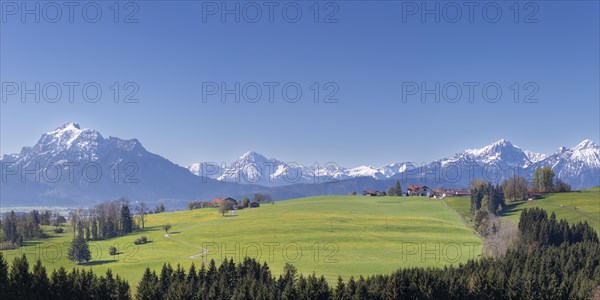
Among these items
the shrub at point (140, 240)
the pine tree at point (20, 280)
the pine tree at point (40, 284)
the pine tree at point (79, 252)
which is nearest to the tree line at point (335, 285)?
the pine tree at point (20, 280)

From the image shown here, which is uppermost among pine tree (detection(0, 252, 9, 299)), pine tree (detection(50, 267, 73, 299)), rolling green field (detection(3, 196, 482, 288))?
pine tree (detection(0, 252, 9, 299))

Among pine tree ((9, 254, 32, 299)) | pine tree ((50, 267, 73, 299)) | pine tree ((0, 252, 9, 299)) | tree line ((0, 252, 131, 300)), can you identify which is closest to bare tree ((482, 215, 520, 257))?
tree line ((0, 252, 131, 300))

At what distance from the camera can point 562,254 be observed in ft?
439

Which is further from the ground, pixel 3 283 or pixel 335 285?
pixel 3 283

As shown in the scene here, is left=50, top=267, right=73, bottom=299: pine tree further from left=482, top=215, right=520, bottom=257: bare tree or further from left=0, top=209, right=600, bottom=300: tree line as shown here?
left=482, top=215, right=520, bottom=257: bare tree

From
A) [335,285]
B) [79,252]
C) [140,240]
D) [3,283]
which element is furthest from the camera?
[140,240]

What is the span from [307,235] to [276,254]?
3003 cm

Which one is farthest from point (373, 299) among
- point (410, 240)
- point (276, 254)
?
point (410, 240)

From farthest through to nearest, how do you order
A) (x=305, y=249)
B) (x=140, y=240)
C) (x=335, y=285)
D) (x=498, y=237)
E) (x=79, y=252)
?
(x=140, y=240) → (x=498, y=237) → (x=79, y=252) → (x=305, y=249) → (x=335, y=285)

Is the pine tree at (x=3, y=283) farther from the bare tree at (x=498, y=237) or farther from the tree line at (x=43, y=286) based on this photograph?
the bare tree at (x=498, y=237)

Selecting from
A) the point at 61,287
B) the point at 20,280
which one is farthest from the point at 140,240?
the point at 20,280

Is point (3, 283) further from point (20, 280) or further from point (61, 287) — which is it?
point (61, 287)

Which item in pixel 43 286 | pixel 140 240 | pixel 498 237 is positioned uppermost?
pixel 43 286

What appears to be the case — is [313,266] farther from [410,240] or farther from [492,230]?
[492,230]
